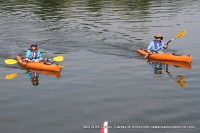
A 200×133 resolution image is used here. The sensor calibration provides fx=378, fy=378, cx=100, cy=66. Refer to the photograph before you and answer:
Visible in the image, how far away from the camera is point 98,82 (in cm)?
1678

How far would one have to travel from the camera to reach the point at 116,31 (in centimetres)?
3102

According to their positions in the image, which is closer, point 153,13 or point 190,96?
point 190,96

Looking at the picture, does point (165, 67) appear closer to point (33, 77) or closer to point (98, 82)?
point (98, 82)

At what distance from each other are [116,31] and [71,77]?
1404 cm

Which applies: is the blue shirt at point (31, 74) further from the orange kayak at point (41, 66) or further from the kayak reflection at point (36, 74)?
the orange kayak at point (41, 66)

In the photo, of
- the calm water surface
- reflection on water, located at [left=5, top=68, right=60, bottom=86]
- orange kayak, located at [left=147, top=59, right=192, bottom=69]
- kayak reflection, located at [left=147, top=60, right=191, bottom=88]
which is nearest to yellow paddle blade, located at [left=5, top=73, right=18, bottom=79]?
reflection on water, located at [left=5, top=68, right=60, bottom=86]

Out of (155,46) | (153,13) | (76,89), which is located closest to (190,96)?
(76,89)

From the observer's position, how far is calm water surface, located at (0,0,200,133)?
40.9ft

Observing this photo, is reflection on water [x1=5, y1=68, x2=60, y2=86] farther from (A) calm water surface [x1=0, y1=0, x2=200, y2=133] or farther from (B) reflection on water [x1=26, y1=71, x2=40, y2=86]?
(A) calm water surface [x1=0, y1=0, x2=200, y2=133]

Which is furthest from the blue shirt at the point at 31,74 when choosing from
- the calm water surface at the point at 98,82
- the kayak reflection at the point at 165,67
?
the kayak reflection at the point at 165,67

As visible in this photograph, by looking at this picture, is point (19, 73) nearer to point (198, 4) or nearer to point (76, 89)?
point (76, 89)

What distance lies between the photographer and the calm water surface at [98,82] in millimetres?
12461

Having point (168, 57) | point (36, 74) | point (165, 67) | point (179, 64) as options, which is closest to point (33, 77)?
point (36, 74)

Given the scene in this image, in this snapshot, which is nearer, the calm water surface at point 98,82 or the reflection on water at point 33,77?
the calm water surface at point 98,82
